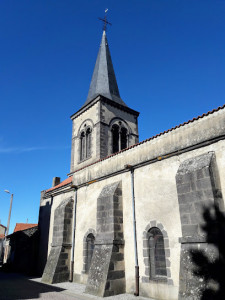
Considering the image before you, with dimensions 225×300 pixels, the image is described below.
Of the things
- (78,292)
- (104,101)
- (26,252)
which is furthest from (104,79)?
(78,292)

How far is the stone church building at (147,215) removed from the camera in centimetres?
693

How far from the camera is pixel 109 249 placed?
9070mm

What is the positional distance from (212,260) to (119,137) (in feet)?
47.2

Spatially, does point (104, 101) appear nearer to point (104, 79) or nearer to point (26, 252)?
point (104, 79)

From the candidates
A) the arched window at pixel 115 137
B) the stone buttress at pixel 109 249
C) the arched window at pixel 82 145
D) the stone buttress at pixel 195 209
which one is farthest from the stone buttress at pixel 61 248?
the stone buttress at pixel 195 209

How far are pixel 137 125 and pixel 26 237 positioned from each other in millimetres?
13313

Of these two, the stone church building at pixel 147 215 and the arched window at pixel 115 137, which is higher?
the arched window at pixel 115 137

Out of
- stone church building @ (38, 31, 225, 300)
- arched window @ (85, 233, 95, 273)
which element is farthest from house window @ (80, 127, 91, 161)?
arched window @ (85, 233, 95, 273)

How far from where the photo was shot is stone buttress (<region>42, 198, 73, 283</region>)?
11.5 metres

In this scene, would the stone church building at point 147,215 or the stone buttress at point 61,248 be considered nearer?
the stone church building at point 147,215

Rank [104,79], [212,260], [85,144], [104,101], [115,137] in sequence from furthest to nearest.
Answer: [104,79] < [85,144] < [115,137] < [104,101] < [212,260]

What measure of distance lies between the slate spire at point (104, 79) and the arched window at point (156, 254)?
46.5ft

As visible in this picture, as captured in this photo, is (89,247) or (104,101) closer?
(89,247)

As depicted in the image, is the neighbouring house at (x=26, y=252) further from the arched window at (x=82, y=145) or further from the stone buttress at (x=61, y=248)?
the arched window at (x=82, y=145)
